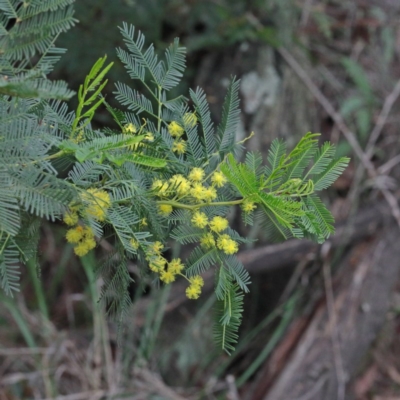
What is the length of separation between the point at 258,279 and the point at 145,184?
1.57m

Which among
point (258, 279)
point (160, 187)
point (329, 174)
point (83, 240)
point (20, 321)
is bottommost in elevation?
point (20, 321)

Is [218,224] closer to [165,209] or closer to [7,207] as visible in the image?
[165,209]

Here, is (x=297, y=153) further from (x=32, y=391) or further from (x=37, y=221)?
(x=32, y=391)

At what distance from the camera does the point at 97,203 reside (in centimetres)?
55

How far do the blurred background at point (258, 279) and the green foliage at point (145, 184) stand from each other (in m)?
1.09

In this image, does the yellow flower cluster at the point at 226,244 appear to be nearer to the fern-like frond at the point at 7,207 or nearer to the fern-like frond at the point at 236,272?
the fern-like frond at the point at 236,272

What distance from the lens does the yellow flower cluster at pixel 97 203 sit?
552 millimetres

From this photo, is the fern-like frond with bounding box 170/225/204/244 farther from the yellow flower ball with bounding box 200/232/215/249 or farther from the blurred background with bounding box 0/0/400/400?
the blurred background with bounding box 0/0/400/400

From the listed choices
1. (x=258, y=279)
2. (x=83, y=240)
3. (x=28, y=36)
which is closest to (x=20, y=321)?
(x=258, y=279)

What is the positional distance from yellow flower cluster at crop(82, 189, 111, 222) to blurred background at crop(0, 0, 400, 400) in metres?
1.15

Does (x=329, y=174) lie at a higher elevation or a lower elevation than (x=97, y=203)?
higher

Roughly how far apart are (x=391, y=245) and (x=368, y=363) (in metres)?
0.53

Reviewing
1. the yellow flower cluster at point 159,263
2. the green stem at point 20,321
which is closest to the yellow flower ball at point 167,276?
the yellow flower cluster at point 159,263

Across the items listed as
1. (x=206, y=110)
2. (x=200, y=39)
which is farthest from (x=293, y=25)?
(x=206, y=110)
